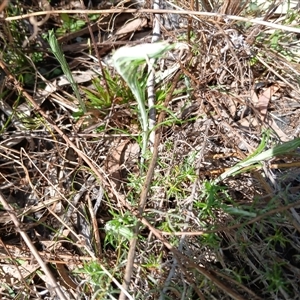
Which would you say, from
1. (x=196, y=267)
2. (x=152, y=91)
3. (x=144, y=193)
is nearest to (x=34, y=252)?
(x=144, y=193)

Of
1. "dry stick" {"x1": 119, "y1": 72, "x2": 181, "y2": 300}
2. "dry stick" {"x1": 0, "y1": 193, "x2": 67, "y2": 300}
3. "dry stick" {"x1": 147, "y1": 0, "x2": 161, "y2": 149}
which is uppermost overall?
"dry stick" {"x1": 147, "y1": 0, "x2": 161, "y2": 149}

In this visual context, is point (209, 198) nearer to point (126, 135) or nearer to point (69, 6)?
point (126, 135)

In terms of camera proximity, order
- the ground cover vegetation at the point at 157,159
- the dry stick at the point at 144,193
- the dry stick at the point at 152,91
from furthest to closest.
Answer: the dry stick at the point at 152,91 → the ground cover vegetation at the point at 157,159 → the dry stick at the point at 144,193

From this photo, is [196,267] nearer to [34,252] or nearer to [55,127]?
[34,252]

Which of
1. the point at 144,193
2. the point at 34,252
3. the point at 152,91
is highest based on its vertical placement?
the point at 152,91

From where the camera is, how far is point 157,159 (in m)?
1.46

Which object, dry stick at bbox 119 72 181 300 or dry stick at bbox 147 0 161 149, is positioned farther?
dry stick at bbox 147 0 161 149

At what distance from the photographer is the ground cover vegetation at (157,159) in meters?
1.32

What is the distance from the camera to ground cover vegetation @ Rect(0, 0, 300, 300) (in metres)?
1.32

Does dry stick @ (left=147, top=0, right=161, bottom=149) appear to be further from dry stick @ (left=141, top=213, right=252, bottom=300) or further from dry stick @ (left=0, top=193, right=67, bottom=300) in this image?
dry stick @ (left=0, top=193, right=67, bottom=300)

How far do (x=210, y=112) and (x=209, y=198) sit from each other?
15.0 inches

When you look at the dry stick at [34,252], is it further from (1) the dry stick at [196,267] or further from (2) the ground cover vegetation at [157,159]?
(1) the dry stick at [196,267]

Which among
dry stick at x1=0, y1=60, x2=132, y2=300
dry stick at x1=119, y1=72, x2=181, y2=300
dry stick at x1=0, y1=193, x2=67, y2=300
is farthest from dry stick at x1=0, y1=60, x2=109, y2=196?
dry stick at x1=0, y1=193, x2=67, y2=300

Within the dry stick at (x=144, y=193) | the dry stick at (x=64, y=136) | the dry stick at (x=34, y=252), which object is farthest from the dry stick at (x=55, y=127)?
the dry stick at (x=34, y=252)
